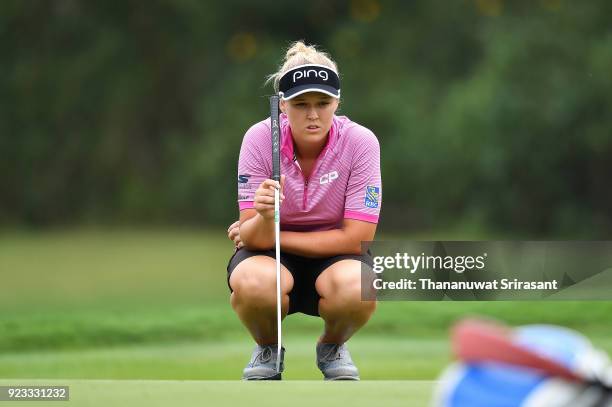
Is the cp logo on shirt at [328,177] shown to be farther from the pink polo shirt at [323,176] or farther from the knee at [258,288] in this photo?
the knee at [258,288]

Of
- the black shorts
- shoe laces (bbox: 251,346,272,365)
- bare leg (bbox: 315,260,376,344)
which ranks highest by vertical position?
the black shorts

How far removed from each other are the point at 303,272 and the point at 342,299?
0.32m

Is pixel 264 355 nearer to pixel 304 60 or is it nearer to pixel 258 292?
pixel 258 292

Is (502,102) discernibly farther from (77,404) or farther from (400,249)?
(77,404)

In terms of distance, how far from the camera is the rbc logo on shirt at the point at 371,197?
15.4ft

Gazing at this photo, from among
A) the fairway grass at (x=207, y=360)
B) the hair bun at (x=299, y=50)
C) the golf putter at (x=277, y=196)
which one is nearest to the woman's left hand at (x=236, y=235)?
the golf putter at (x=277, y=196)

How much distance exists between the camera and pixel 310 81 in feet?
15.0

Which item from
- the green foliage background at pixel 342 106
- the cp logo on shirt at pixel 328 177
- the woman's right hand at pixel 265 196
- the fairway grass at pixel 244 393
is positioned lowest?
the fairway grass at pixel 244 393

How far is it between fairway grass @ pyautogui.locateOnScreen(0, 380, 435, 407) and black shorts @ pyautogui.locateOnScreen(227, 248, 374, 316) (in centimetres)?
87

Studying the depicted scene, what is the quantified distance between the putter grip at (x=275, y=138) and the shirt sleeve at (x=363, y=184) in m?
0.32

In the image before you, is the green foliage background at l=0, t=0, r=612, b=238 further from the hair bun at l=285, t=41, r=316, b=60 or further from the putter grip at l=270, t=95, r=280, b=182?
the putter grip at l=270, t=95, r=280, b=182

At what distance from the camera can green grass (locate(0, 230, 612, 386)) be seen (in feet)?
21.6

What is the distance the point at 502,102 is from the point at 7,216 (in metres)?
9.88

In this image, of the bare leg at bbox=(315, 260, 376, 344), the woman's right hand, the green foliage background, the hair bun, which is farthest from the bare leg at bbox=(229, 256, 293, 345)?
the green foliage background
